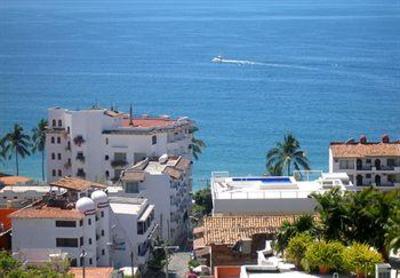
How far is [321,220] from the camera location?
33500 mm

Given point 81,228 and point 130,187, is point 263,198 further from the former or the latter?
point 130,187

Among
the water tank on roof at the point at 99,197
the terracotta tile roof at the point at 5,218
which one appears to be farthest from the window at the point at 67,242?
the terracotta tile roof at the point at 5,218

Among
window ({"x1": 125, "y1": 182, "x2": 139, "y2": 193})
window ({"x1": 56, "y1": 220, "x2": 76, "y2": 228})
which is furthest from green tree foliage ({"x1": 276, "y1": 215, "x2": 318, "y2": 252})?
window ({"x1": 125, "y1": 182, "x2": 139, "y2": 193})

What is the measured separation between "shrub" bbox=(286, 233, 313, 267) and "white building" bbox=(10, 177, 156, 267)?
2101cm

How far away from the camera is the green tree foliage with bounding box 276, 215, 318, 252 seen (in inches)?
1298

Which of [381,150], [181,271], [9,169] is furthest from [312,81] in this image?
[181,271]

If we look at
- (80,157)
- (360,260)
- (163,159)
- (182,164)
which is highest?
(80,157)

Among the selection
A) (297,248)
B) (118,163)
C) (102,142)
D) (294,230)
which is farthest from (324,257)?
(102,142)

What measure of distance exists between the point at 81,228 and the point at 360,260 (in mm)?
27256

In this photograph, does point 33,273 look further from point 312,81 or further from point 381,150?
point 312,81

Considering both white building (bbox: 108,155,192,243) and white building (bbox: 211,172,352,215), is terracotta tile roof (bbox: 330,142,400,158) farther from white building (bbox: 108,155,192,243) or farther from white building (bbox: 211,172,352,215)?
white building (bbox: 211,172,352,215)

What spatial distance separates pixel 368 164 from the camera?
69.2 metres

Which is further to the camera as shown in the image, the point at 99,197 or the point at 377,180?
the point at 377,180

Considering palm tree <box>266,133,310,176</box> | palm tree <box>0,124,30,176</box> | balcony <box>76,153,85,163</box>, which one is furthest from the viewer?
palm tree <box>0,124,30,176</box>
